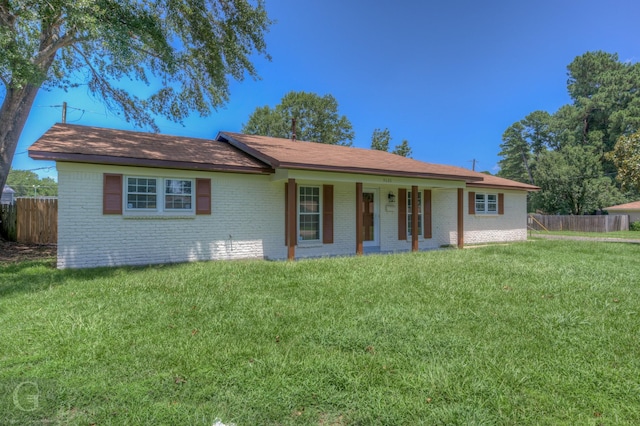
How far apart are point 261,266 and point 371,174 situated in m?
4.55

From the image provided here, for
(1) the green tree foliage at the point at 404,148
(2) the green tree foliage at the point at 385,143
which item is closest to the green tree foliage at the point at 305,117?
(2) the green tree foliage at the point at 385,143

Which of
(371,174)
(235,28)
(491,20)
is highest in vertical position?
(491,20)

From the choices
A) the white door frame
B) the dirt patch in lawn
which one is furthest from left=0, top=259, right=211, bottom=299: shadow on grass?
the white door frame

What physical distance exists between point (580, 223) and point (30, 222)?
3391cm

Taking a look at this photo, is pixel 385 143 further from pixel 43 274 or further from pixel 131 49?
pixel 43 274

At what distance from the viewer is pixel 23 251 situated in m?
10.5

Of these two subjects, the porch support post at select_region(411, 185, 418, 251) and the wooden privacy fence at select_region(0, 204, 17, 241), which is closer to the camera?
the porch support post at select_region(411, 185, 418, 251)

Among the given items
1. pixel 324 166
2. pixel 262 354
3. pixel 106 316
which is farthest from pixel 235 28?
pixel 262 354

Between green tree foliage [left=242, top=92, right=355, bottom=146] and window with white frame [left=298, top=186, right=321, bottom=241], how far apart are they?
22.9 meters

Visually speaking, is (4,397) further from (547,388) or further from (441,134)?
(441,134)

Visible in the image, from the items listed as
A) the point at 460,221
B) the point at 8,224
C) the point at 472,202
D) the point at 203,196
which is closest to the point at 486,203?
the point at 472,202

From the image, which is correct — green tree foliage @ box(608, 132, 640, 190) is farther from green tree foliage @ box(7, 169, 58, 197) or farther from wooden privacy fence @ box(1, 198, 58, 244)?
green tree foliage @ box(7, 169, 58, 197)

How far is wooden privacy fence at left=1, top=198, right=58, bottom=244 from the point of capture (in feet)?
40.6

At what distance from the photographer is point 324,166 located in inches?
368
